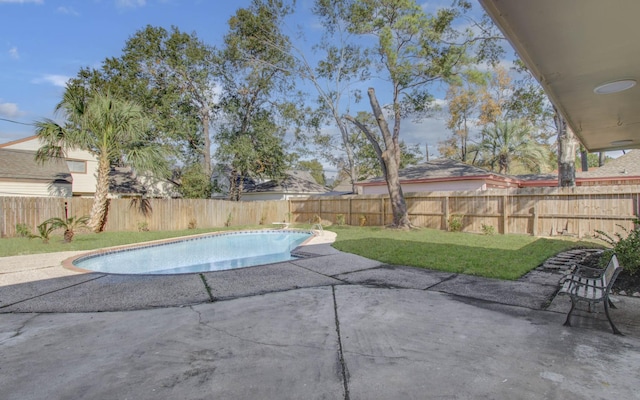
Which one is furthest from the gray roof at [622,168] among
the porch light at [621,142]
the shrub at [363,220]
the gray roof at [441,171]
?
the porch light at [621,142]

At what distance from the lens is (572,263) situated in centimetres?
677

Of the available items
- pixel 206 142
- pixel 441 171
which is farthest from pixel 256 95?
pixel 441 171

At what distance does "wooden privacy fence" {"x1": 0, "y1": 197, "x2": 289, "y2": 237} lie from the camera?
1280 cm

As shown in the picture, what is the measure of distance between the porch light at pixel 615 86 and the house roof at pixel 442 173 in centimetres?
1262

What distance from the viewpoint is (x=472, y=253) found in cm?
805

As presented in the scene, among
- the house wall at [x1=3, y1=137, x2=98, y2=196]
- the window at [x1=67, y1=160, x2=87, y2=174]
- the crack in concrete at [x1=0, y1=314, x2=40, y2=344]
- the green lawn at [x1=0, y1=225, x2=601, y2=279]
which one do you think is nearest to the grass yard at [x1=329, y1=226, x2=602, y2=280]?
the green lawn at [x1=0, y1=225, x2=601, y2=279]

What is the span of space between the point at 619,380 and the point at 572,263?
206 inches

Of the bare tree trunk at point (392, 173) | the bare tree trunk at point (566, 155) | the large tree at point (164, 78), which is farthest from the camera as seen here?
the large tree at point (164, 78)

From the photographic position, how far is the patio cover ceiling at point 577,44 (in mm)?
2318

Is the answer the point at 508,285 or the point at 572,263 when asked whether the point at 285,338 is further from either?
the point at 572,263

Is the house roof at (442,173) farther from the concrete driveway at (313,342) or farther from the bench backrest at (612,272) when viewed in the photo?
the bench backrest at (612,272)

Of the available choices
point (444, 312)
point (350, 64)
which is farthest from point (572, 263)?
point (350, 64)

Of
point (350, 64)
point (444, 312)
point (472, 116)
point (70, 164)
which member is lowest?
point (444, 312)

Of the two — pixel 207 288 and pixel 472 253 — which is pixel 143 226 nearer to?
pixel 207 288
